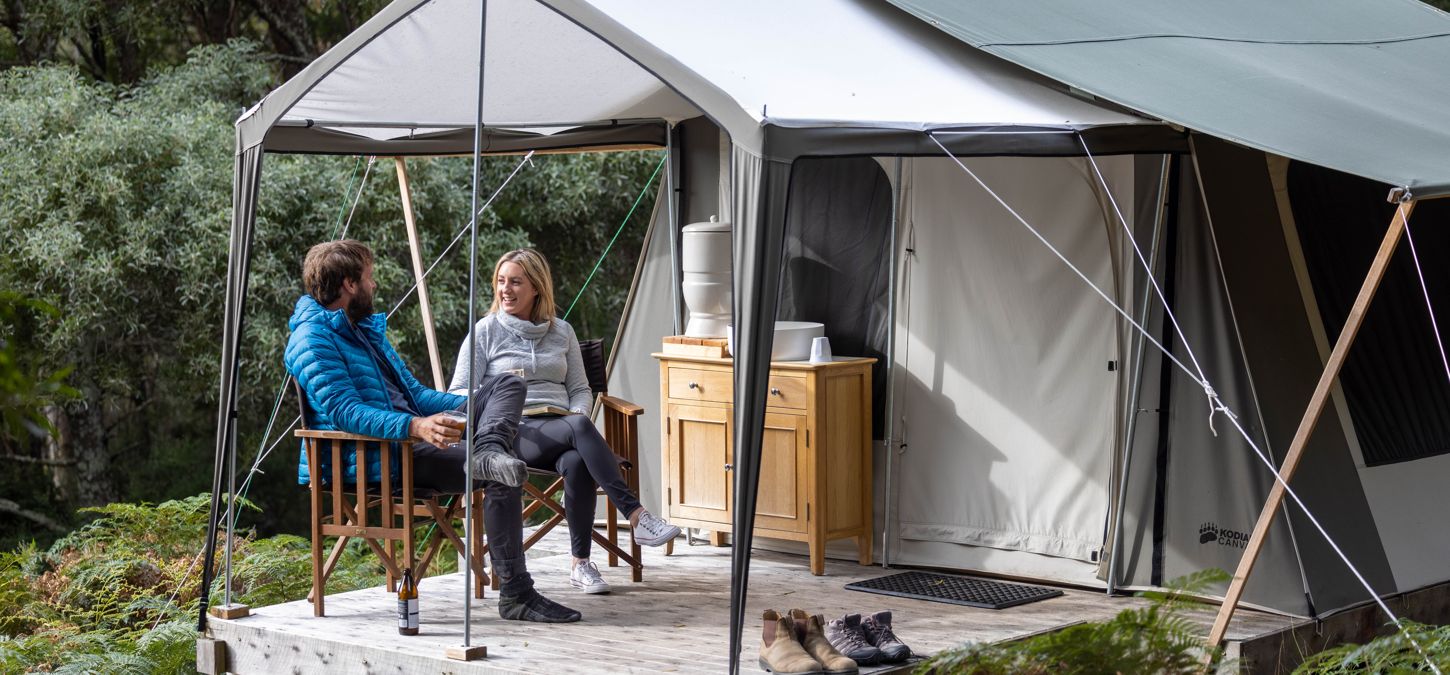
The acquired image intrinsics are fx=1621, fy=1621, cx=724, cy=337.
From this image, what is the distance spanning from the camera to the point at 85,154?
335 inches

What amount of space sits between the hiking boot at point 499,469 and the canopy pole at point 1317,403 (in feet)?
6.29

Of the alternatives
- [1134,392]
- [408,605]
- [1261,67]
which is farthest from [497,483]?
[1261,67]

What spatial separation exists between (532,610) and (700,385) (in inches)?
50.9

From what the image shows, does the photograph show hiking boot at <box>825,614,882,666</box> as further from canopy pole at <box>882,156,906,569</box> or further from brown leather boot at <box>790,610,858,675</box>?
canopy pole at <box>882,156,906,569</box>

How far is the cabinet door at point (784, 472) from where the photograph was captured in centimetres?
543

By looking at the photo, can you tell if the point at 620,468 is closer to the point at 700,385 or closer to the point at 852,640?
the point at 700,385

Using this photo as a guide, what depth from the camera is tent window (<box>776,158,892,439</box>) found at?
5719mm

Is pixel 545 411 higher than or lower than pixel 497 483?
higher

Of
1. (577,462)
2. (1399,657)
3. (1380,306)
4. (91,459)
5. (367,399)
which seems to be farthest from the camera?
(91,459)

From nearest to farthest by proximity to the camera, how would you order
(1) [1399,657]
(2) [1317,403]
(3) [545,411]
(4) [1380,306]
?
(1) [1399,657]
(2) [1317,403]
(3) [545,411]
(4) [1380,306]

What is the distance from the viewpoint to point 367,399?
4.66 metres

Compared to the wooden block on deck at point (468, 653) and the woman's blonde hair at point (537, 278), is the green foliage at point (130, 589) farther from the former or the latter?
the woman's blonde hair at point (537, 278)

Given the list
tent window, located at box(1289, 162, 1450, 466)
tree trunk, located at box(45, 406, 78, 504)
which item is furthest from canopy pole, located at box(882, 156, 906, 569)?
tree trunk, located at box(45, 406, 78, 504)

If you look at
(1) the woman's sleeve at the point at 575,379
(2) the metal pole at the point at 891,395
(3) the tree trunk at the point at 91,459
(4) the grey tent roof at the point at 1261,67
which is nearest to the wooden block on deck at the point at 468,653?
(1) the woman's sleeve at the point at 575,379
